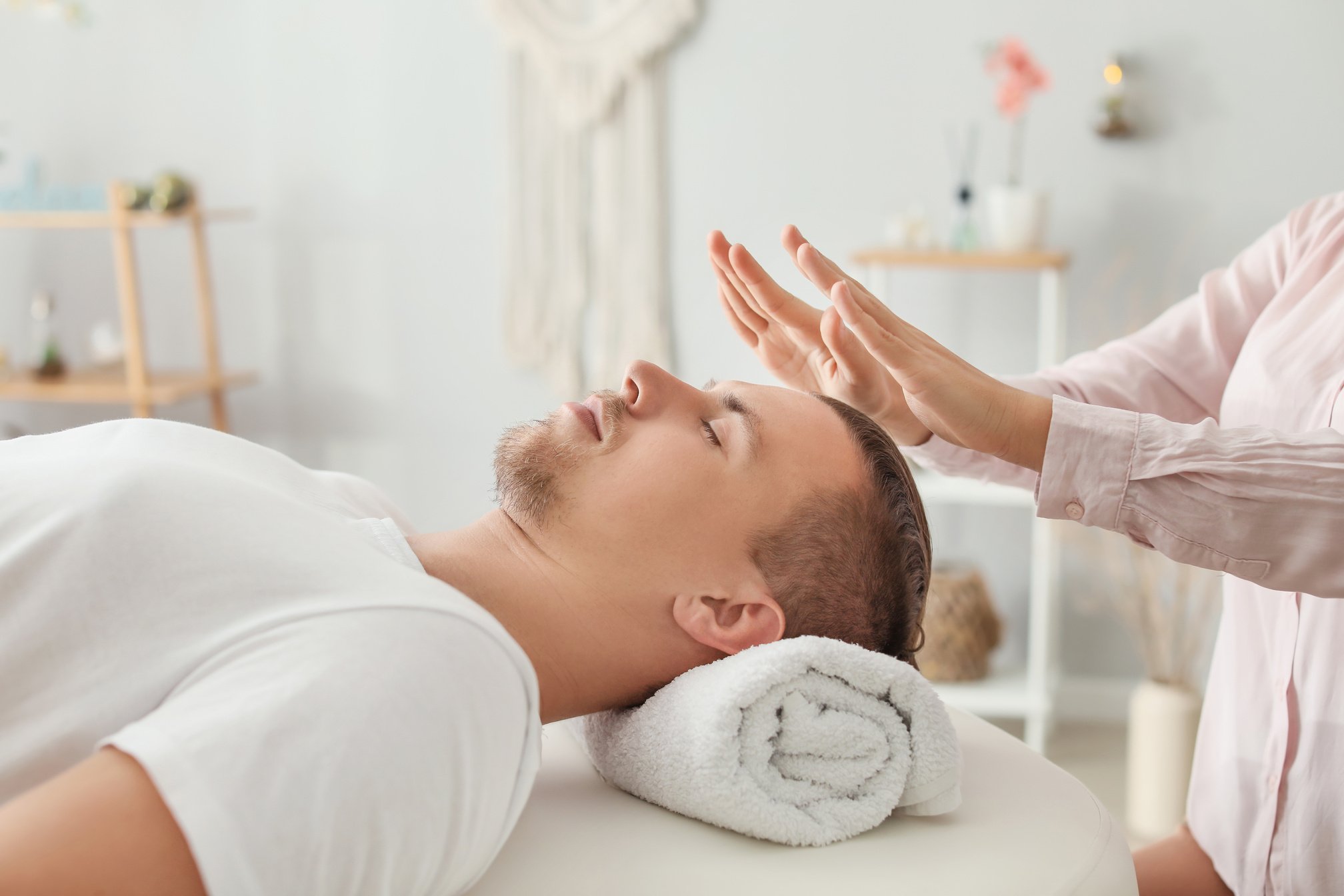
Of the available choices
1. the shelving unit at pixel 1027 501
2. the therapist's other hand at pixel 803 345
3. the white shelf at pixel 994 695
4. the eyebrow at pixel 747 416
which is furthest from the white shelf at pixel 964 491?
the eyebrow at pixel 747 416

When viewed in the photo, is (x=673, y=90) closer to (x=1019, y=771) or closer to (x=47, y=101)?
(x=47, y=101)

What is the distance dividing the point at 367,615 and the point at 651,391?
46 cm

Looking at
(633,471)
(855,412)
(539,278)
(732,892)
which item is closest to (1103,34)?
(539,278)

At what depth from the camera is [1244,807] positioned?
1302 mm

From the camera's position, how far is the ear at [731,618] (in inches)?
42.8

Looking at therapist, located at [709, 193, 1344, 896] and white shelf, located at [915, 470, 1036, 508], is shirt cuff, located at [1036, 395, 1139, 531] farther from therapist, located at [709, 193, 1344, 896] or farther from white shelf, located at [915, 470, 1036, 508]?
white shelf, located at [915, 470, 1036, 508]

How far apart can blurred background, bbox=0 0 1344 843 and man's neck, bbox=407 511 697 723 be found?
195 centimetres

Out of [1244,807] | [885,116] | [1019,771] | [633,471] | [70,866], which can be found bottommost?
[1244,807]

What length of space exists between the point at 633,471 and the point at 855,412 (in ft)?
0.80

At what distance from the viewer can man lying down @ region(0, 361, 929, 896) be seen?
0.76 m

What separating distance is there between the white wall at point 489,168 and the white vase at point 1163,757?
1.75ft

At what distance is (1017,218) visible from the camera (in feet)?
9.45

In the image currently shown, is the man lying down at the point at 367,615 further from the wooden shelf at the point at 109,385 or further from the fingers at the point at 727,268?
the wooden shelf at the point at 109,385

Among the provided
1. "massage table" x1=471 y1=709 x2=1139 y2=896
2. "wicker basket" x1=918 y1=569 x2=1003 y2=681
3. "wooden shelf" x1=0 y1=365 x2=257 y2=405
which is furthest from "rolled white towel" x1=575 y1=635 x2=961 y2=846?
"wooden shelf" x1=0 y1=365 x2=257 y2=405
